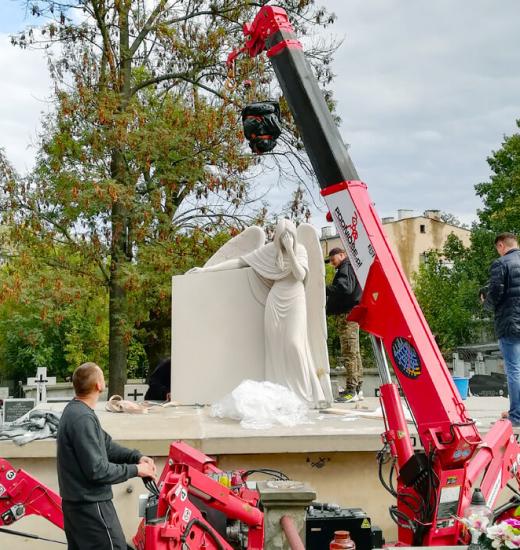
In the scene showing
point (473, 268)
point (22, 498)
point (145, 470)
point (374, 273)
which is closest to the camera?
point (145, 470)

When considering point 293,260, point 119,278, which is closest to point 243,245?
point 293,260

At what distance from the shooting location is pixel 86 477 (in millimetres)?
3600

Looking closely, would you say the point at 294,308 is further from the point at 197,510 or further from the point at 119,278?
the point at 119,278

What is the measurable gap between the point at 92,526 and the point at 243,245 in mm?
6555

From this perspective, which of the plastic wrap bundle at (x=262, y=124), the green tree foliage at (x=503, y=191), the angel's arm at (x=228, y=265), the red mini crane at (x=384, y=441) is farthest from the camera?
the green tree foliage at (x=503, y=191)

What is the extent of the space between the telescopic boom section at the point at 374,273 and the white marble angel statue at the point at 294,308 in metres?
3.64

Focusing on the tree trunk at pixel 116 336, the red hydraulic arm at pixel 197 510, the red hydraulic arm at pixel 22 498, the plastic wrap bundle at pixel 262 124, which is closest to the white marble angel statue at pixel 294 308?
the plastic wrap bundle at pixel 262 124

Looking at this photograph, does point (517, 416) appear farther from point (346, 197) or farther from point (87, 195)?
point (87, 195)

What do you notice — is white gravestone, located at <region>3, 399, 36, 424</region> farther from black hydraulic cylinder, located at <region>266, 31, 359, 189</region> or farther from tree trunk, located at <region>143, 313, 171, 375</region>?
tree trunk, located at <region>143, 313, 171, 375</region>

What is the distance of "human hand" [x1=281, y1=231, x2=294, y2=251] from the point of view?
27.7 ft

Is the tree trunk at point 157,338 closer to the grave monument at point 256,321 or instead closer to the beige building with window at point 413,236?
the grave monument at point 256,321

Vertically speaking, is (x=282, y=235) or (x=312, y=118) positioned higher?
(x=312, y=118)

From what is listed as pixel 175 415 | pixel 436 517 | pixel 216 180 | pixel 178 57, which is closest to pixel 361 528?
pixel 436 517

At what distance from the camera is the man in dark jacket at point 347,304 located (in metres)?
8.99
